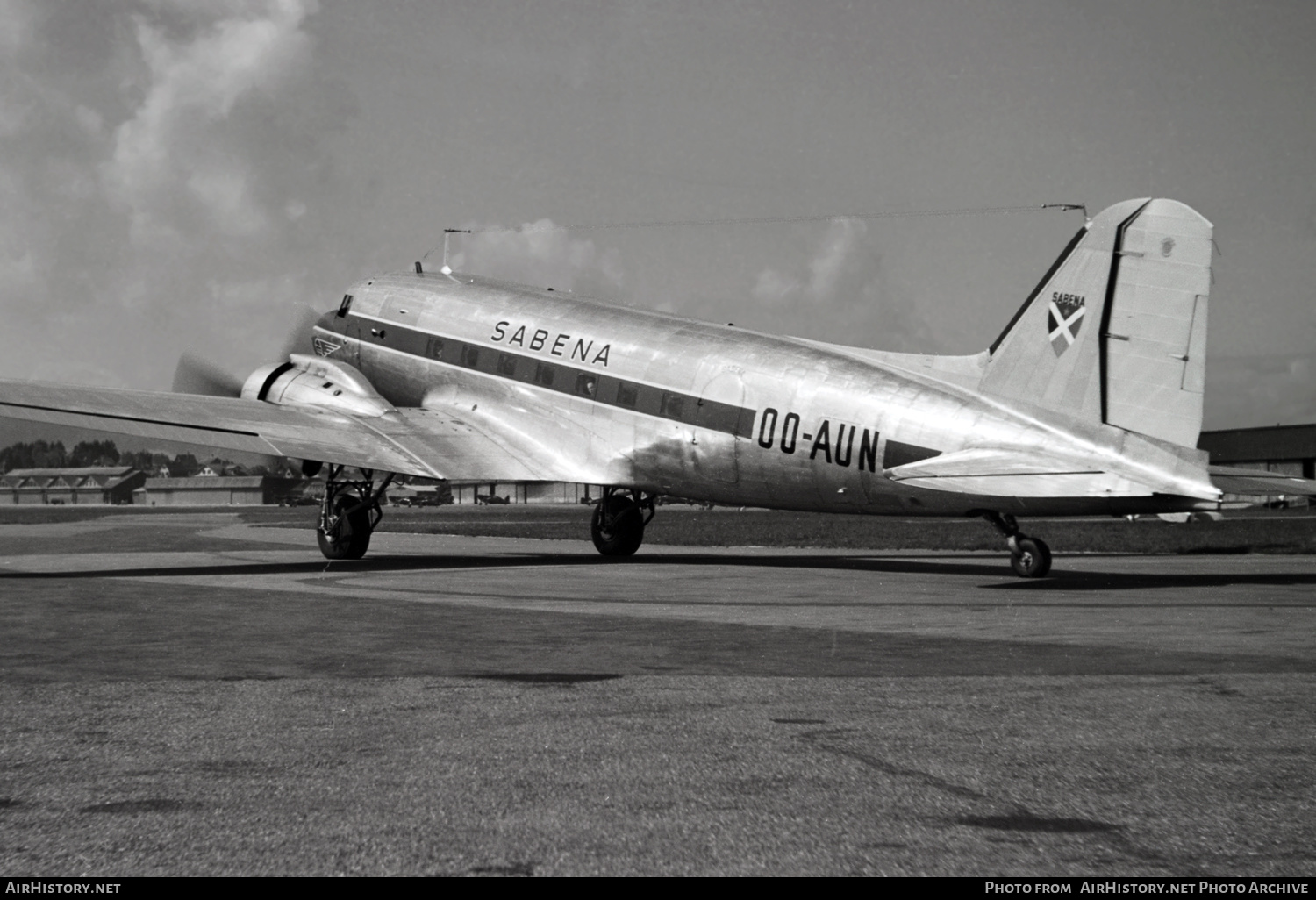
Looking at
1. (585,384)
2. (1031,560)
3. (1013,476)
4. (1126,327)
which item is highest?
(1126,327)

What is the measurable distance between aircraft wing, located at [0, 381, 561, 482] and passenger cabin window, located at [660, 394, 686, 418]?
2674mm

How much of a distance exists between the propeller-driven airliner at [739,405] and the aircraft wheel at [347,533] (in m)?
0.06

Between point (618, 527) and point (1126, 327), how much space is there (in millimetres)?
12625

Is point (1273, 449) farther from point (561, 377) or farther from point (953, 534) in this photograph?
point (561, 377)

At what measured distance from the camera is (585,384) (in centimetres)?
2730

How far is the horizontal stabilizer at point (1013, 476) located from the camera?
18.6 meters

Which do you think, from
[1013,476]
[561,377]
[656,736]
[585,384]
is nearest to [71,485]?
[561,377]

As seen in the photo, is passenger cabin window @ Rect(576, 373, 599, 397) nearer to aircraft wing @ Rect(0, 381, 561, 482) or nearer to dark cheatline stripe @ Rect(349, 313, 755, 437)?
dark cheatline stripe @ Rect(349, 313, 755, 437)

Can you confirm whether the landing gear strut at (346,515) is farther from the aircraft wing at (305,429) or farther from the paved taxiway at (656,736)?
the paved taxiway at (656,736)

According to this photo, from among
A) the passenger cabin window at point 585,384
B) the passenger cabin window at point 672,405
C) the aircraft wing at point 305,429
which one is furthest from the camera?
the passenger cabin window at point 585,384

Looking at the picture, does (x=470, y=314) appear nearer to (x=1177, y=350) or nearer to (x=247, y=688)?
(x=1177, y=350)

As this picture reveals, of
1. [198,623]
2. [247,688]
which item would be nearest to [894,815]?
[247,688]

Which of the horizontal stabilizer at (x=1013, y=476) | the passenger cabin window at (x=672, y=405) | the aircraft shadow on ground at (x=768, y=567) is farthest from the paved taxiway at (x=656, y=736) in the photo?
the passenger cabin window at (x=672, y=405)

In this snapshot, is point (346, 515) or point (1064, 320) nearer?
point (1064, 320)
